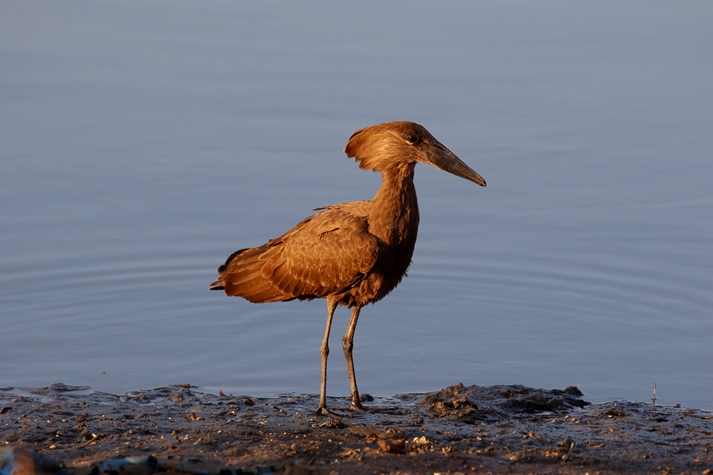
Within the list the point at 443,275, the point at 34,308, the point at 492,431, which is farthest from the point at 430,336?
the point at 34,308

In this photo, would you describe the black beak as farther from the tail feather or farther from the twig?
the twig

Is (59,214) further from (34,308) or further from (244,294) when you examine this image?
(244,294)

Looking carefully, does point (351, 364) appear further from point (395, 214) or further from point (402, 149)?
point (402, 149)

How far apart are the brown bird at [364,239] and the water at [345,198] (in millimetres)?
1238

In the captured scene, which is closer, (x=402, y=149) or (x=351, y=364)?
(x=402, y=149)

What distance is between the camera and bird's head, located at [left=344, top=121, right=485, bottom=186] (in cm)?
866

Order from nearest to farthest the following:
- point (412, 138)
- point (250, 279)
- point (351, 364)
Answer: point (412, 138)
point (351, 364)
point (250, 279)

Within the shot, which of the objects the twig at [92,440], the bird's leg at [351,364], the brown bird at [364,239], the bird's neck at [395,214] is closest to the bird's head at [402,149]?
the brown bird at [364,239]

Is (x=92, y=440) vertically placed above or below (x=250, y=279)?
below

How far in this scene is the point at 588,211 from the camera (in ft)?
42.0

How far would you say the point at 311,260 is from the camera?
8719mm

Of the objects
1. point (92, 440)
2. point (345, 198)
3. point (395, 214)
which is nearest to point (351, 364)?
point (395, 214)

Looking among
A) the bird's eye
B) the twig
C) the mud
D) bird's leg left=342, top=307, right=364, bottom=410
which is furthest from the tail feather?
the twig

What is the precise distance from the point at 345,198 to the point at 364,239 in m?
4.08
